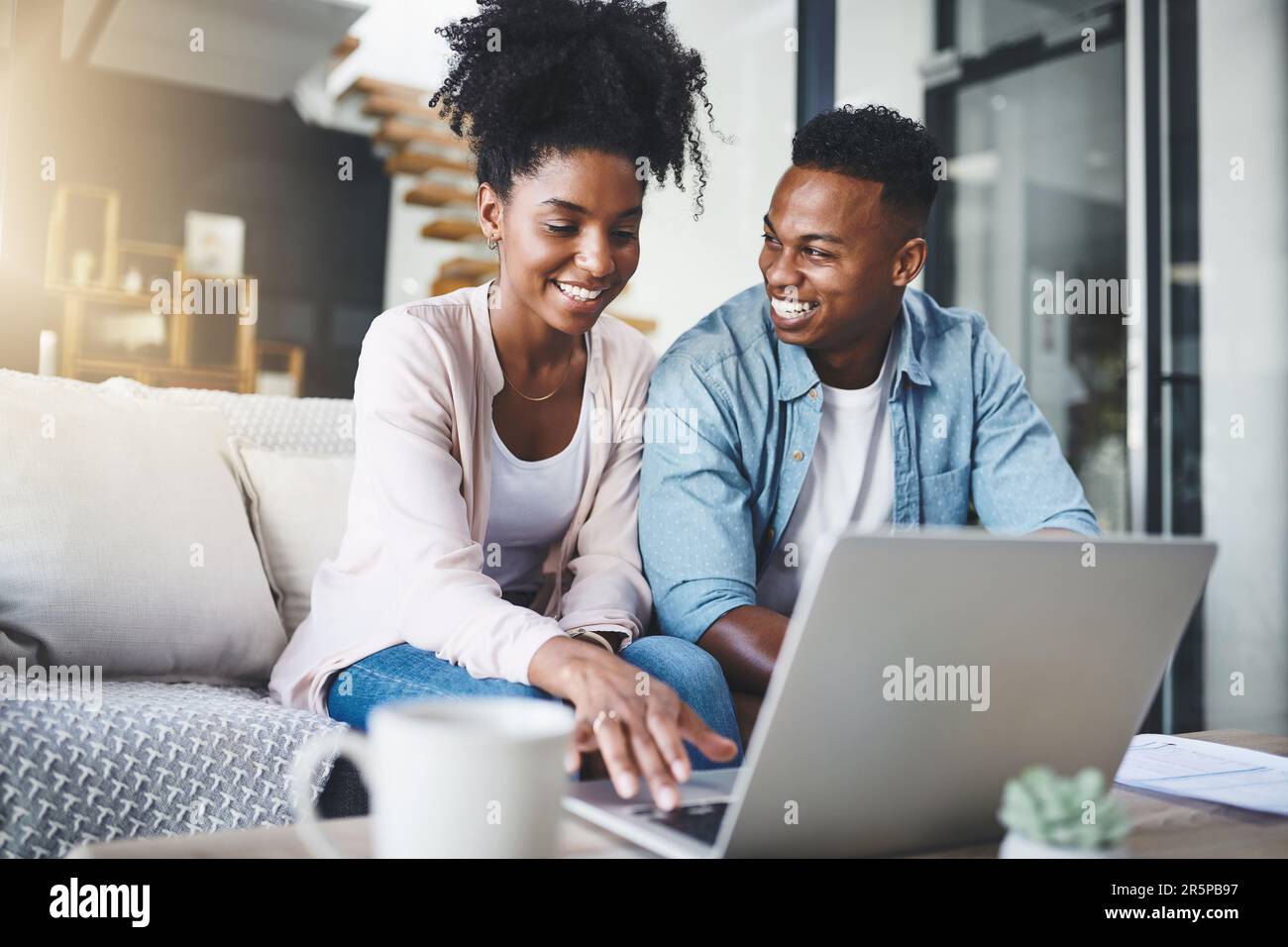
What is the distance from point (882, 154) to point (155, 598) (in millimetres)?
1139

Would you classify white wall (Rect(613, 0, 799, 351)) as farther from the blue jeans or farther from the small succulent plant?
the small succulent plant

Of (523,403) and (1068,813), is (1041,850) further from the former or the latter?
(523,403)

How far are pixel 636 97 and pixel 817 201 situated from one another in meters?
0.29

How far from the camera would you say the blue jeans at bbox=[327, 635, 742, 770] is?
105cm

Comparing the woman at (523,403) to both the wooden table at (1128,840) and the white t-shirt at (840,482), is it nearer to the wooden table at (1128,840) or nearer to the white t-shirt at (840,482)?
the white t-shirt at (840,482)

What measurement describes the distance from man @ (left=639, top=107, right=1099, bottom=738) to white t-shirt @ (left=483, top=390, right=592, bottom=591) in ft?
0.33

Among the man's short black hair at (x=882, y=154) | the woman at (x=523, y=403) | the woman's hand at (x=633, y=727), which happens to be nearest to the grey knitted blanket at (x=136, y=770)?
the woman at (x=523, y=403)

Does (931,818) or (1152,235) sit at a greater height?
(1152,235)

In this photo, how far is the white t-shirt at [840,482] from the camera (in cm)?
157

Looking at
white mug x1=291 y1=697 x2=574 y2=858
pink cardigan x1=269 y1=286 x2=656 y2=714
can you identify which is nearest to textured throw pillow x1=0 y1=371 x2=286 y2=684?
pink cardigan x1=269 y1=286 x2=656 y2=714

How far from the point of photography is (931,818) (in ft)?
2.34

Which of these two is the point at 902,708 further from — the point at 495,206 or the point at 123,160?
the point at 123,160
